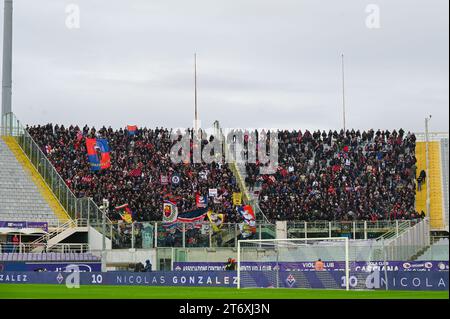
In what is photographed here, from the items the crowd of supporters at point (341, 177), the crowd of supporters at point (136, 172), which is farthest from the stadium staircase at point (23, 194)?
the crowd of supporters at point (341, 177)

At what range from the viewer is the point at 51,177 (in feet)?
213

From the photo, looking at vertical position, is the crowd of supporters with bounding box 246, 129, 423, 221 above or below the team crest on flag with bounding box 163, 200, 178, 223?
above

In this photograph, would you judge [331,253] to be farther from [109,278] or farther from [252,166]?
[252,166]

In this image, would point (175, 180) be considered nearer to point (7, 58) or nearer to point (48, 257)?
point (48, 257)

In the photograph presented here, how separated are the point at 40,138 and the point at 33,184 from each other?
14.3 feet

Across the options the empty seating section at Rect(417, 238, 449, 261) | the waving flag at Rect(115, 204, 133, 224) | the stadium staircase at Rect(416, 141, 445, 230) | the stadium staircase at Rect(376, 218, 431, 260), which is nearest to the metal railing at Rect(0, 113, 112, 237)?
the waving flag at Rect(115, 204, 133, 224)

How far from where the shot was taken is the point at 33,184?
6594 centimetres

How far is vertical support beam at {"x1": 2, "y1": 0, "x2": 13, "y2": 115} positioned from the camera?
78375 millimetres

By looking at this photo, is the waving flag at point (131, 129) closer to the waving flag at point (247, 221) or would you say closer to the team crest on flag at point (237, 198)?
the team crest on flag at point (237, 198)

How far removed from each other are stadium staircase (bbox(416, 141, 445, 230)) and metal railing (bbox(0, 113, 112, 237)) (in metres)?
22.4

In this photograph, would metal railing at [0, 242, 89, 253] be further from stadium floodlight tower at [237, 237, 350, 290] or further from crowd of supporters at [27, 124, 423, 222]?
stadium floodlight tower at [237, 237, 350, 290]

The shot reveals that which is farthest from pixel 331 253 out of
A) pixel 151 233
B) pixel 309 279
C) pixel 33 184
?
pixel 33 184
